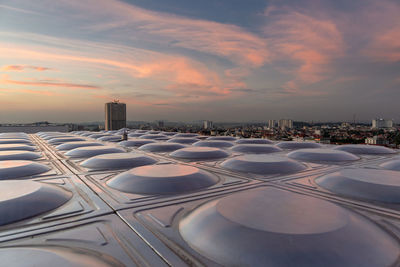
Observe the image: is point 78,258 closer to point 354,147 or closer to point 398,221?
point 398,221

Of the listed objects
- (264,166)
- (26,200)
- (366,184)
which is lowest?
(26,200)

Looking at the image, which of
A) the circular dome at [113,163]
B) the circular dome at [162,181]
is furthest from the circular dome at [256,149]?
the circular dome at [162,181]

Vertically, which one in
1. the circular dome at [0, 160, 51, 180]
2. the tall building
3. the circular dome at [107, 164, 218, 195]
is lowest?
the circular dome at [0, 160, 51, 180]

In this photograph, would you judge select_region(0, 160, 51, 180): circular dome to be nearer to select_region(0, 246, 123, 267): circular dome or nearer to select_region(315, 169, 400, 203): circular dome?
select_region(0, 246, 123, 267): circular dome

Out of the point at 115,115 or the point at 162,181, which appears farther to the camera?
the point at 115,115

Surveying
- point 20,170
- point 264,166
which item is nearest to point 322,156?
point 264,166

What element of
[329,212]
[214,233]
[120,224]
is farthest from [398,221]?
[120,224]

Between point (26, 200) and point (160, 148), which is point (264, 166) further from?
point (160, 148)

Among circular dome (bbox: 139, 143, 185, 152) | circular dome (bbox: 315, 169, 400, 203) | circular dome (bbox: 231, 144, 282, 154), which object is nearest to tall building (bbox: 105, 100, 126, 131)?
circular dome (bbox: 139, 143, 185, 152)
